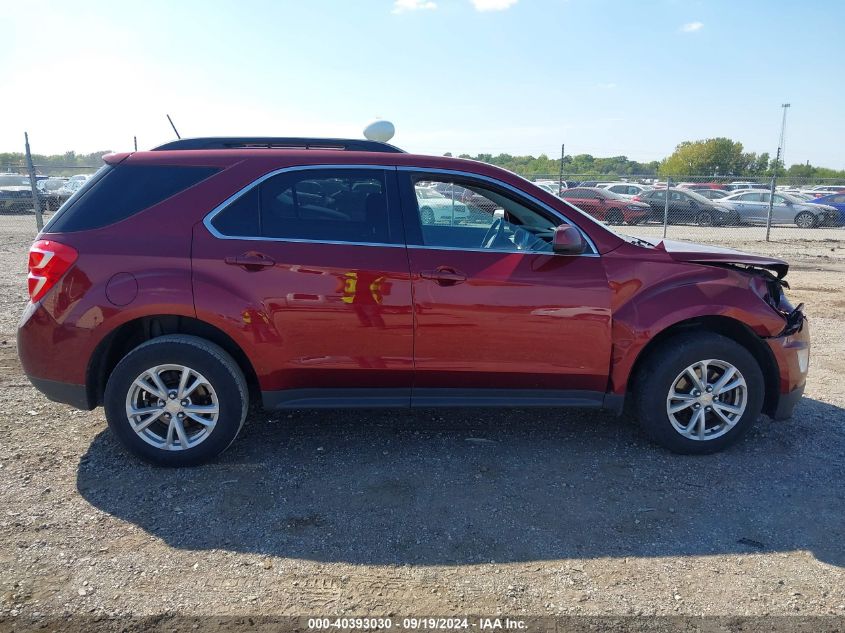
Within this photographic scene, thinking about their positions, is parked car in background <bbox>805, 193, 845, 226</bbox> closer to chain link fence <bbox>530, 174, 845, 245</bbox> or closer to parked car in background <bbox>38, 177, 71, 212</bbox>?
chain link fence <bbox>530, 174, 845, 245</bbox>

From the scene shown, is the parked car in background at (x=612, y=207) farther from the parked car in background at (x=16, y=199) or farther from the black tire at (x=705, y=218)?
the parked car in background at (x=16, y=199)

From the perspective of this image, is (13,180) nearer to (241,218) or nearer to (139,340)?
(139,340)

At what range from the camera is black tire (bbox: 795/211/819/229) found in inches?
893

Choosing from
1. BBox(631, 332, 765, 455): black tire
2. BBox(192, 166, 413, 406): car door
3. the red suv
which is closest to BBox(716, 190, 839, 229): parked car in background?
BBox(631, 332, 765, 455): black tire

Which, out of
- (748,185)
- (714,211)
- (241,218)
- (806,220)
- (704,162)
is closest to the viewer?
(241,218)

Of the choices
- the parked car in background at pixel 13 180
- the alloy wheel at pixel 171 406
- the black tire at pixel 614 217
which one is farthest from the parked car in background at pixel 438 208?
the parked car in background at pixel 13 180

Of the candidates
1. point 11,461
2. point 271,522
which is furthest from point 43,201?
point 271,522

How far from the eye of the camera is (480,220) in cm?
427

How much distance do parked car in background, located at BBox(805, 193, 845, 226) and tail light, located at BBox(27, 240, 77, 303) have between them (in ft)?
82.7

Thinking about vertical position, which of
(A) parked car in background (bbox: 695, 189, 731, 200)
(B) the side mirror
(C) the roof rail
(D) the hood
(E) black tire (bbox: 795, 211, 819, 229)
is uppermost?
(C) the roof rail

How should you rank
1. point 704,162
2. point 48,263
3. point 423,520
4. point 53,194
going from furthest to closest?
point 704,162 < point 53,194 < point 48,263 < point 423,520

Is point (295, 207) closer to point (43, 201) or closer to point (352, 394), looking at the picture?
point (352, 394)

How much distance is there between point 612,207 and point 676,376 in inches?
704

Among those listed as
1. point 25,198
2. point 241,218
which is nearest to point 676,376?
point 241,218
